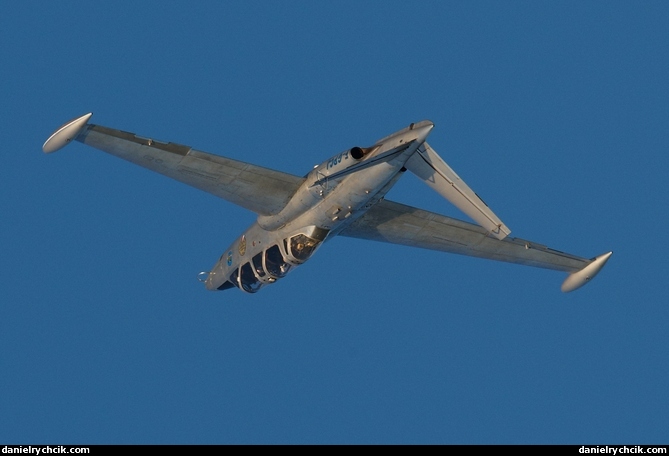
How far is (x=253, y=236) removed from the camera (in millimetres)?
49344

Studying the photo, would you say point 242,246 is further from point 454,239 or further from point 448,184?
point 448,184

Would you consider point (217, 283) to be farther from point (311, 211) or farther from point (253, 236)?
point (311, 211)

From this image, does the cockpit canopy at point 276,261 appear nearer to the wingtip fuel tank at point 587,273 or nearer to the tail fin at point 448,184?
the tail fin at point 448,184

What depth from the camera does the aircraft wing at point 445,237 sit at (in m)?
48.7

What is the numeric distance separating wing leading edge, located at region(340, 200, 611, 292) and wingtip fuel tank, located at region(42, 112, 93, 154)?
1077 centimetres

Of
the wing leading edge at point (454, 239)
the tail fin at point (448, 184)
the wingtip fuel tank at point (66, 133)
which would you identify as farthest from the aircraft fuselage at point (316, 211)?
the wingtip fuel tank at point (66, 133)

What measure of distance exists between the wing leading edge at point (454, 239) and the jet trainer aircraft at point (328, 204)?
38mm

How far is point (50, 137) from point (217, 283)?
12044 mm

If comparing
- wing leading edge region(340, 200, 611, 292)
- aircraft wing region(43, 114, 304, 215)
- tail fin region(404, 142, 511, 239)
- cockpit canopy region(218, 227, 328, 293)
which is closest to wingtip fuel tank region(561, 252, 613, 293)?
wing leading edge region(340, 200, 611, 292)

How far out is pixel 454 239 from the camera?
50.1m

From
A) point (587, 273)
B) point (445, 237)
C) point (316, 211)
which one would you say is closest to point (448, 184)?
point (316, 211)

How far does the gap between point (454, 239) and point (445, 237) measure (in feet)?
1.21

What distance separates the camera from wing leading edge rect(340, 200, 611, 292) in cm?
4878

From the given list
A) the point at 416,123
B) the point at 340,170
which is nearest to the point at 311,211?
the point at 340,170
